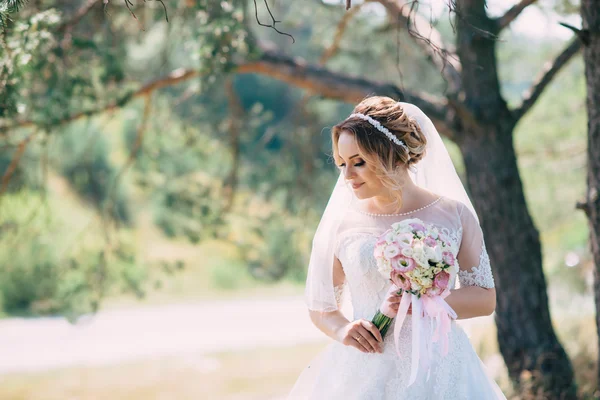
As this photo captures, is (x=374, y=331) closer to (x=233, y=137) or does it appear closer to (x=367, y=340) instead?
(x=367, y=340)

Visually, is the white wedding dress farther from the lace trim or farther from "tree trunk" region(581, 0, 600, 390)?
"tree trunk" region(581, 0, 600, 390)

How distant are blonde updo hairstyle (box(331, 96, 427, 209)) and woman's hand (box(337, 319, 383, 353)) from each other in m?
0.53

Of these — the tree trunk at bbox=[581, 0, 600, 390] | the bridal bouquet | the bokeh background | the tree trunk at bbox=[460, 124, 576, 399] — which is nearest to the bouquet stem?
the bridal bouquet

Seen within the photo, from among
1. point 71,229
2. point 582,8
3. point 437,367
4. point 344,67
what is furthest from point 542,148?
point 71,229

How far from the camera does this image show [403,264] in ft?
8.63

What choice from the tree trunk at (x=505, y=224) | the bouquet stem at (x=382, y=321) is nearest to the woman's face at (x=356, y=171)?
the bouquet stem at (x=382, y=321)

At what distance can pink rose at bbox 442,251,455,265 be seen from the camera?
264cm

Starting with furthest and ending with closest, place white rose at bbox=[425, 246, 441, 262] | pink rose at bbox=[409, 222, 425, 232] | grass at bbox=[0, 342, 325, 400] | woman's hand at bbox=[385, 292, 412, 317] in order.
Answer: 1. grass at bbox=[0, 342, 325, 400]
2. woman's hand at bbox=[385, 292, 412, 317]
3. pink rose at bbox=[409, 222, 425, 232]
4. white rose at bbox=[425, 246, 441, 262]

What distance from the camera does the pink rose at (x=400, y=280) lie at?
2685 millimetres

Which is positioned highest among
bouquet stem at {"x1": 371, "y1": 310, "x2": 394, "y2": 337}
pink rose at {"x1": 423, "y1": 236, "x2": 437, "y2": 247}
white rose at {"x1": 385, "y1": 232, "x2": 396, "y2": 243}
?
pink rose at {"x1": 423, "y1": 236, "x2": 437, "y2": 247}

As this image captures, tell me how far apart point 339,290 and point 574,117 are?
24.8ft

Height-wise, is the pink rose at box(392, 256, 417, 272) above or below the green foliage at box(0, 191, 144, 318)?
above

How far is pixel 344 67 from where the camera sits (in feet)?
34.4

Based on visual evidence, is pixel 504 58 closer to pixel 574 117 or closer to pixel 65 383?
pixel 574 117
